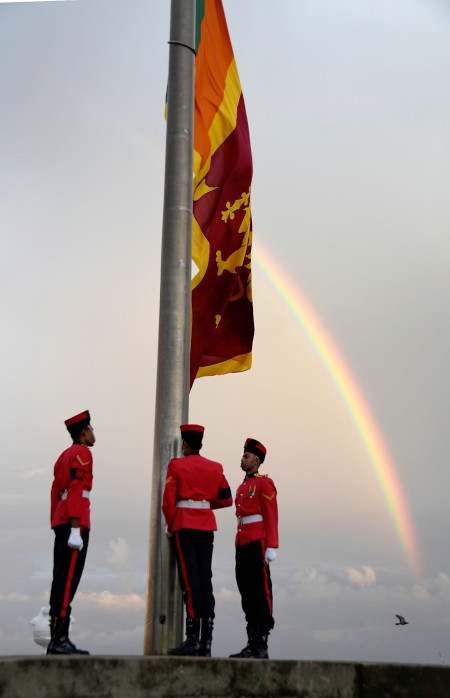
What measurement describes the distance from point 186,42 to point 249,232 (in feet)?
9.17

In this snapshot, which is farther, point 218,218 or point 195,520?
point 218,218

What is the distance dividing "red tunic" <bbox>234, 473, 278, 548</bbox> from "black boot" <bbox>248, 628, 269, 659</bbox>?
86 cm

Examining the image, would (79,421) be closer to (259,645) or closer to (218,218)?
(259,645)

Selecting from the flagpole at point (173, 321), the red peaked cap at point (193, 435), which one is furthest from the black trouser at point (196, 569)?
the red peaked cap at point (193, 435)

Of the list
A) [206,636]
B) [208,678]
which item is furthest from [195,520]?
[208,678]

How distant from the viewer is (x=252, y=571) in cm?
862

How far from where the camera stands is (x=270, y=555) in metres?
8.59

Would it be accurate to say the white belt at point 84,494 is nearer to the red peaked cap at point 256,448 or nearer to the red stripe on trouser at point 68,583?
the red stripe on trouser at point 68,583

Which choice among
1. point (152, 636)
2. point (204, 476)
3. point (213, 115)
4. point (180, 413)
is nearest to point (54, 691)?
point (152, 636)

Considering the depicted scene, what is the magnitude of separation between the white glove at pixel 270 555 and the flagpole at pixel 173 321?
1.29m

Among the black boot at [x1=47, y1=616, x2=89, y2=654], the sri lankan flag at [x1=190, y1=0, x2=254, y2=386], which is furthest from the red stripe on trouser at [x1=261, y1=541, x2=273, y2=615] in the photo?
the sri lankan flag at [x1=190, y1=0, x2=254, y2=386]

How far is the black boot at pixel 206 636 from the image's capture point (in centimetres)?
735

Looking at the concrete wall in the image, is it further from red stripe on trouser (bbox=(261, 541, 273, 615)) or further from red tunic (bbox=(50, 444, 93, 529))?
red stripe on trouser (bbox=(261, 541, 273, 615))

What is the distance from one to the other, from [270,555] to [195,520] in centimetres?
127
